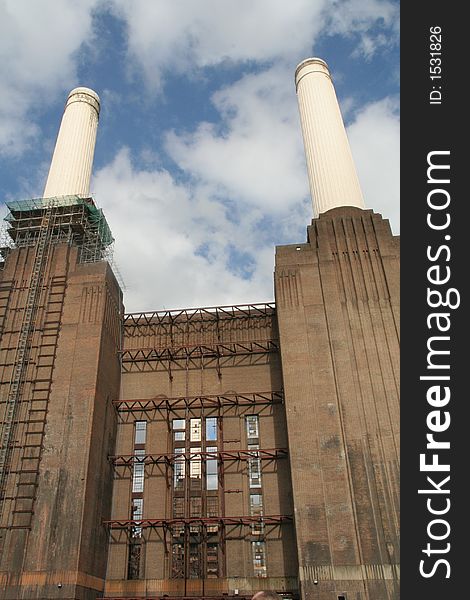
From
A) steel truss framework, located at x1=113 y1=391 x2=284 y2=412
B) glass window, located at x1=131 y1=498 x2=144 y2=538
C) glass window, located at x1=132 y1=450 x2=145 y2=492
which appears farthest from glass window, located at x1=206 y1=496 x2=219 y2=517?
steel truss framework, located at x1=113 y1=391 x2=284 y2=412

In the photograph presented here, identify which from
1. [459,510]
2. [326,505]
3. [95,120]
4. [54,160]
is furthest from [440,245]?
[95,120]

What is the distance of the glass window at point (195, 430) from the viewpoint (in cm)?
4178

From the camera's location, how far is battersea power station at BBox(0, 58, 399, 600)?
32094 mm

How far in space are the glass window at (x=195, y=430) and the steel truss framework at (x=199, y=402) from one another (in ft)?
3.40

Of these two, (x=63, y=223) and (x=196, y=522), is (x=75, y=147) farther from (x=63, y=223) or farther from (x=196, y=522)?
(x=196, y=522)

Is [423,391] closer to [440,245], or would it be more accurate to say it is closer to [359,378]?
[440,245]

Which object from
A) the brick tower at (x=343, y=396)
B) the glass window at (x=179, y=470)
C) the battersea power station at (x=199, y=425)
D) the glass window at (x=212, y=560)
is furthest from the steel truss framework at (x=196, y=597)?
the glass window at (x=179, y=470)

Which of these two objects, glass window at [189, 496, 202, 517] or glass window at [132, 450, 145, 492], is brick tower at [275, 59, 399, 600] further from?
glass window at [132, 450, 145, 492]

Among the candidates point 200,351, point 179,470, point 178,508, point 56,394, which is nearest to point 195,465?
point 179,470

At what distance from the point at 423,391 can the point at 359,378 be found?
2510 cm

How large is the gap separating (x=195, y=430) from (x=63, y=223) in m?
20.5

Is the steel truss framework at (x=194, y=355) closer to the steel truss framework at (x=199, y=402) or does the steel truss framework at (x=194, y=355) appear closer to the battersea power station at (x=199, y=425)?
the battersea power station at (x=199, y=425)

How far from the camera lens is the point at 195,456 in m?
40.4

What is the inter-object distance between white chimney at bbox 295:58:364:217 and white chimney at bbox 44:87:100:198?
21572mm
